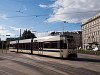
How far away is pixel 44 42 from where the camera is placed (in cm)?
3653

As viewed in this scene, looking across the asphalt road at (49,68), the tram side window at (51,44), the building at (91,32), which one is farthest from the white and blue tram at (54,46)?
the building at (91,32)

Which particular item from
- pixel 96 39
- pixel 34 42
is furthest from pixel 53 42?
pixel 96 39

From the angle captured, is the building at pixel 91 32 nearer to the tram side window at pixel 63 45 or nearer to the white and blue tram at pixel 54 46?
the white and blue tram at pixel 54 46

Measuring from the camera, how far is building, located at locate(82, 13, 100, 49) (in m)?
102

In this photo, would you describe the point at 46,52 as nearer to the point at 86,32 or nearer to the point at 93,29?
the point at 93,29

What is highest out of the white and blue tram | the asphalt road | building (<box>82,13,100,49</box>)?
building (<box>82,13,100,49</box>)

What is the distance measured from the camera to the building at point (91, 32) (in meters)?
102

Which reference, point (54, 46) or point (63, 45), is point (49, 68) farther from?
point (54, 46)

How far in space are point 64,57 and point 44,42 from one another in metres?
6.07

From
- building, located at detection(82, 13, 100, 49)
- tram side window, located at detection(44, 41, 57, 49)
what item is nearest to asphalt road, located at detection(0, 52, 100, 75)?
tram side window, located at detection(44, 41, 57, 49)

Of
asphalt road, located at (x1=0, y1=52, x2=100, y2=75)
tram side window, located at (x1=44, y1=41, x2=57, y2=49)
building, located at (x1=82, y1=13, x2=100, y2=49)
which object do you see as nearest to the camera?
asphalt road, located at (x1=0, y1=52, x2=100, y2=75)

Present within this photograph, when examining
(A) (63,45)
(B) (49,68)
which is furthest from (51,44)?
Result: (B) (49,68)

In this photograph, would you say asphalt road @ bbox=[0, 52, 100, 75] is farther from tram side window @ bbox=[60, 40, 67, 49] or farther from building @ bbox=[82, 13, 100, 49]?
building @ bbox=[82, 13, 100, 49]

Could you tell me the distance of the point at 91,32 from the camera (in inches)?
4382
